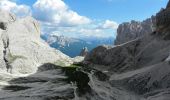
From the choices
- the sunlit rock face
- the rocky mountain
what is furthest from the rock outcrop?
the sunlit rock face

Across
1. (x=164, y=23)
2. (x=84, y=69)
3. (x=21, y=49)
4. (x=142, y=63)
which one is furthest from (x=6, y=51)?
(x=164, y=23)

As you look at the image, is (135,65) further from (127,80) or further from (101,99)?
(101,99)

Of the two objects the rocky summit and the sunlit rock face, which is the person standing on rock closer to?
the rocky summit

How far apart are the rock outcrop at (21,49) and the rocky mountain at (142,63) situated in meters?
15.0

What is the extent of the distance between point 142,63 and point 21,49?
116 feet

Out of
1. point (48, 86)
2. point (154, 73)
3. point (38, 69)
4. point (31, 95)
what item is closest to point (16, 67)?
point (38, 69)

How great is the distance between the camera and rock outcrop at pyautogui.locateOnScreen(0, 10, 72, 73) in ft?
312

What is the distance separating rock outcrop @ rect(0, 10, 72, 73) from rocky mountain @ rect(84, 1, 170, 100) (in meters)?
15.0

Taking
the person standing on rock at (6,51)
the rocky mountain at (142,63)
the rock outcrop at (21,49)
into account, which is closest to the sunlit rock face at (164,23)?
the rocky mountain at (142,63)

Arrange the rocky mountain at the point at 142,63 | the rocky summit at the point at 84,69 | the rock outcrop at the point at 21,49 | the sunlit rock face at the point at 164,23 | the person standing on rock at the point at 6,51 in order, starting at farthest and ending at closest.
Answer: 1. the sunlit rock face at the point at 164,23
2. the rock outcrop at the point at 21,49
3. the person standing on rock at the point at 6,51
4. the rocky mountain at the point at 142,63
5. the rocky summit at the point at 84,69

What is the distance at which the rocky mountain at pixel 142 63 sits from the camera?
71500mm

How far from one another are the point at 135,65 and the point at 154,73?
20.8m

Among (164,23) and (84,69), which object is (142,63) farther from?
(164,23)

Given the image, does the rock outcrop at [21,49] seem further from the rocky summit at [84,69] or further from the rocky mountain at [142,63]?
the rocky mountain at [142,63]
